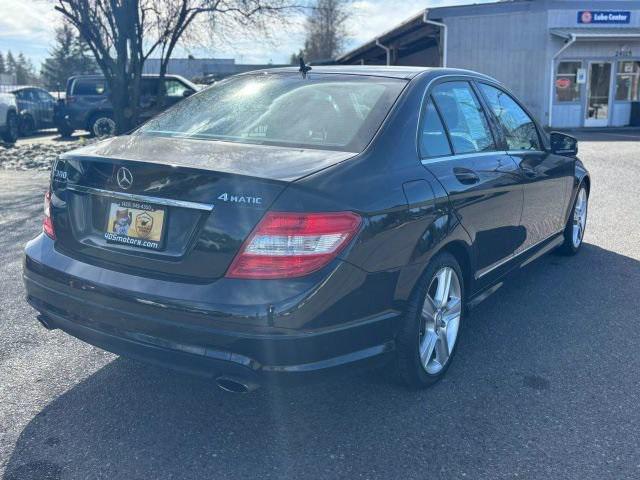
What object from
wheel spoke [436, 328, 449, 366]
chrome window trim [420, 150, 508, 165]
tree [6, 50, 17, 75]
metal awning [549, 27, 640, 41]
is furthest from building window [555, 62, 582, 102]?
tree [6, 50, 17, 75]

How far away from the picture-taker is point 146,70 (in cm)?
2220

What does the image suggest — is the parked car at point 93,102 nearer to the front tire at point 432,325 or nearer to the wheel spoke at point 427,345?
the front tire at point 432,325

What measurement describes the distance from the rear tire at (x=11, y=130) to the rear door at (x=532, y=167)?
55.0ft

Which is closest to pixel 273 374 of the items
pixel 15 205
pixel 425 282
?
pixel 425 282

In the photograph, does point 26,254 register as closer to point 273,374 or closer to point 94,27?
point 273,374

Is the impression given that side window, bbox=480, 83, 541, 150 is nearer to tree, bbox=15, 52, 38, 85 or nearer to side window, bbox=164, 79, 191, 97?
side window, bbox=164, 79, 191, 97

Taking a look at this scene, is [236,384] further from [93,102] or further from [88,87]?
[88,87]

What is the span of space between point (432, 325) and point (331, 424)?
0.73 metres

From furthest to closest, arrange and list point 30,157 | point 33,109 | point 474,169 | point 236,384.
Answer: point 33,109 → point 30,157 → point 474,169 → point 236,384

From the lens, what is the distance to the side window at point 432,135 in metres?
3.27

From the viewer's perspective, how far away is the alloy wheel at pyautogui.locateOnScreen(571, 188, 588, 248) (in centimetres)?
578

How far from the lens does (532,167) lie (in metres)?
4.43

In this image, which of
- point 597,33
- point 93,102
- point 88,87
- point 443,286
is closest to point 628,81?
point 597,33

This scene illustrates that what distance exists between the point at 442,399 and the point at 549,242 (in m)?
2.33
